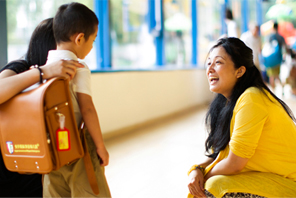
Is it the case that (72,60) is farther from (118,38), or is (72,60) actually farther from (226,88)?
(118,38)

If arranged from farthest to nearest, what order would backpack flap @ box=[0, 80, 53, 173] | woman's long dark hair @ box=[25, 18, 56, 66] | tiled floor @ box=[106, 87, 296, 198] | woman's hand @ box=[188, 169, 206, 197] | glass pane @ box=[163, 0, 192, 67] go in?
glass pane @ box=[163, 0, 192, 67] → tiled floor @ box=[106, 87, 296, 198] → woman's long dark hair @ box=[25, 18, 56, 66] → woman's hand @ box=[188, 169, 206, 197] → backpack flap @ box=[0, 80, 53, 173]

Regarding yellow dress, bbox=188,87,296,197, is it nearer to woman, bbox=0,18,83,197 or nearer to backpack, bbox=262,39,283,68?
woman, bbox=0,18,83,197

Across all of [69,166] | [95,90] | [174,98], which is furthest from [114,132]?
[69,166]

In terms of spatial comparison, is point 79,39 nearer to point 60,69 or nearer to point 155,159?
point 60,69

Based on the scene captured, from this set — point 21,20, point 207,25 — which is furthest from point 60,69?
point 207,25

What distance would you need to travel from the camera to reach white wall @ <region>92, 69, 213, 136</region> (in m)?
3.67

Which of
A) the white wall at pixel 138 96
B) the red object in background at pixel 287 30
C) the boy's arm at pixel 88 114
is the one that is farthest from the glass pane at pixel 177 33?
the red object in background at pixel 287 30

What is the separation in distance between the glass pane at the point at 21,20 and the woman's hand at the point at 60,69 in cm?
167

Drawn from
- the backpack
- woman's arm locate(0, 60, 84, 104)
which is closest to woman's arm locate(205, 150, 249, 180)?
woman's arm locate(0, 60, 84, 104)

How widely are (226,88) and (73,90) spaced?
27.7 inches

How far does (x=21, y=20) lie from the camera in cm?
293

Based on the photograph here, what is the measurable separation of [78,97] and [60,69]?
158mm

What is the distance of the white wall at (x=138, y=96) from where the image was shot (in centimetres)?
367

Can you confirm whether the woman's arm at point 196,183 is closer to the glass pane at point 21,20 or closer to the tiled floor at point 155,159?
the tiled floor at point 155,159
